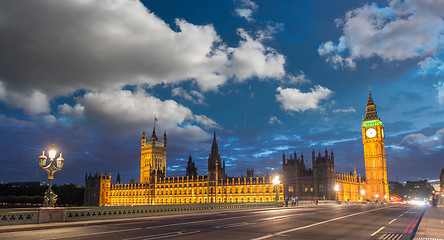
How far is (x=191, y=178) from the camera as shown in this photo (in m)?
145

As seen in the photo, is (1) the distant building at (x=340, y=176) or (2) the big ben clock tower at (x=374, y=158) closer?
(1) the distant building at (x=340, y=176)

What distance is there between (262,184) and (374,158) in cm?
5727

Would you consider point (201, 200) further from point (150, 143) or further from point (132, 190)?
point (150, 143)

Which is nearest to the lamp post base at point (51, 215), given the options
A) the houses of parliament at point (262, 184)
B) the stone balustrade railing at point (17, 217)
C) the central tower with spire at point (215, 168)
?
the stone balustrade railing at point (17, 217)

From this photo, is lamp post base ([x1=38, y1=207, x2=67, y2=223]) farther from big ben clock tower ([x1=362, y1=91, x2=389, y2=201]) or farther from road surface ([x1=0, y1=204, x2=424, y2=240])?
big ben clock tower ([x1=362, y1=91, x2=389, y2=201])

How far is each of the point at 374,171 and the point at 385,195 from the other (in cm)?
1110

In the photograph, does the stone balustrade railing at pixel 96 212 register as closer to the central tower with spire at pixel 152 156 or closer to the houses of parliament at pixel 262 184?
the houses of parliament at pixel 262 184

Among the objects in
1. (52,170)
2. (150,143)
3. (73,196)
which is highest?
(150,143)

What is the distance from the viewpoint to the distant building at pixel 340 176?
113 metres

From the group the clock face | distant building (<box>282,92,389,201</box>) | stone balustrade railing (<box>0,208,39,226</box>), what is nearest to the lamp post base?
stone balustrade railing (<box>0,208,39,226</box>)

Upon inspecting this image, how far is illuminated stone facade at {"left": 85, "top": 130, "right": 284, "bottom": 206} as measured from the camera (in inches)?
5015

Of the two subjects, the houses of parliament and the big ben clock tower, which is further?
the big ben clock tower

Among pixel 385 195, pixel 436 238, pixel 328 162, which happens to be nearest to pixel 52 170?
pixel 436 238

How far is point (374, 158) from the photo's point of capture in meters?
147
